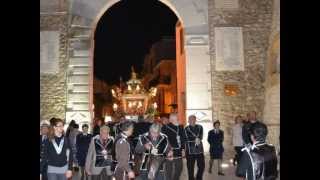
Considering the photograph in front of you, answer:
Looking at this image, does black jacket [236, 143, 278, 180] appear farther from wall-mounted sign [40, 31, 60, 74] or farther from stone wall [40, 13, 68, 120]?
wall-mounted sign [40, 31, 60, 74]

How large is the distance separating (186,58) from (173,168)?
977 centimetres

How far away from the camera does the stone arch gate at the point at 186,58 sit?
2011 centimetres

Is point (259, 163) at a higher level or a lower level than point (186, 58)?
lower

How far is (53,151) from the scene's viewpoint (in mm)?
8867

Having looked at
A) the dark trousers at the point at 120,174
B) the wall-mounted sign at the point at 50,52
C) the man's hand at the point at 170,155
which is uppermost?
the wall-mounted sign at the point at 50,52

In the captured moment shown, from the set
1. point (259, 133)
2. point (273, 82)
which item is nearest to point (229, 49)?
point (273, 82)

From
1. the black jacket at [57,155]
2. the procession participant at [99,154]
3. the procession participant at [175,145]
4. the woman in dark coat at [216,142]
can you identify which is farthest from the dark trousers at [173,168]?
the woman in dark coat at [216,142]

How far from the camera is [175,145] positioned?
11297 millimetres

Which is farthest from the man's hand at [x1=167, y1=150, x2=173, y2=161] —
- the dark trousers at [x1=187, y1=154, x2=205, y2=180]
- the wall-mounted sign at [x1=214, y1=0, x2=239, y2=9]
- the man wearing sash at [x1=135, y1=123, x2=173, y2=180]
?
the wall-mounted sign at [x1=214, y1=0, x2=239, y2=9]

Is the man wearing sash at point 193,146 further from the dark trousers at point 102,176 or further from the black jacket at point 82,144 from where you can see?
the dark trousers at point 102,176

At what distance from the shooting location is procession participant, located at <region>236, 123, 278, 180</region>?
6492mm

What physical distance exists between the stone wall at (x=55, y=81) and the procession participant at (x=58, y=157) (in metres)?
11.2

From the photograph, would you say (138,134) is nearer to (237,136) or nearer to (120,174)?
(237,136)
